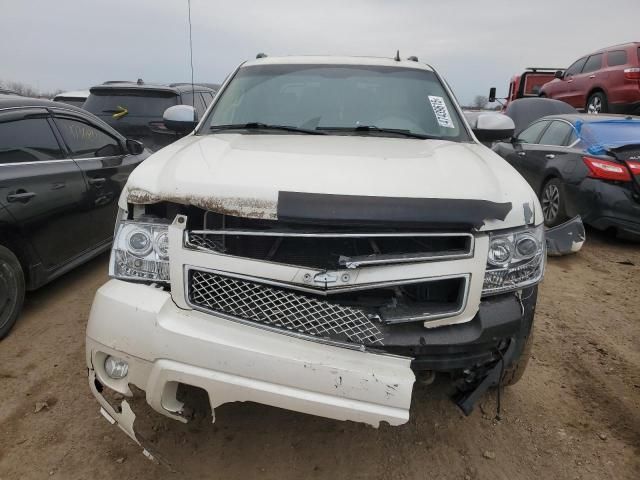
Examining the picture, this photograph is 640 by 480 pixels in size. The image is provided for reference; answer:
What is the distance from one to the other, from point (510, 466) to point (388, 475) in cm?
60

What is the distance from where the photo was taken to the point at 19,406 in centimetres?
272

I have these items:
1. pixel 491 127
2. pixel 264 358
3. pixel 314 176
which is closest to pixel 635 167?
pixel 491 127

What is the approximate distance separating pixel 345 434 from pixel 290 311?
967mm

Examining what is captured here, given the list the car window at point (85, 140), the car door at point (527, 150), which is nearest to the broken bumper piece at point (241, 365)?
the car window at point (85, 140)

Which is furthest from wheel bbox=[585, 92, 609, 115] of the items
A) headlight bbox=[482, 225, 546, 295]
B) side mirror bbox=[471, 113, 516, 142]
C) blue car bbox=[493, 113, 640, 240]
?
headlight bbox=[482, 225, 546, 295]

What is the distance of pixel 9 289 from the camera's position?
3.43m

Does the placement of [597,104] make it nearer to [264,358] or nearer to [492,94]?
[492,94]

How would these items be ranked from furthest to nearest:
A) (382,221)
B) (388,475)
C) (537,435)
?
1. (537,435)
2. (388,475)
3. (382,221)

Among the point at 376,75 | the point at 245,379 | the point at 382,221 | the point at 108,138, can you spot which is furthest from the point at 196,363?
the point at 108,138

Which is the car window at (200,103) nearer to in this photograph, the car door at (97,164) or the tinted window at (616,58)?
the car door at (97,164)

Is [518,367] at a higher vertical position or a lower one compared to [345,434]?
higher

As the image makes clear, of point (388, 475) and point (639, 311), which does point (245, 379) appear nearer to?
point (388, 475)

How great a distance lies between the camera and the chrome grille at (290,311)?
1.98 metres

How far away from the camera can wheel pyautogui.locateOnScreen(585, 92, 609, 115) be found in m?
11.1
